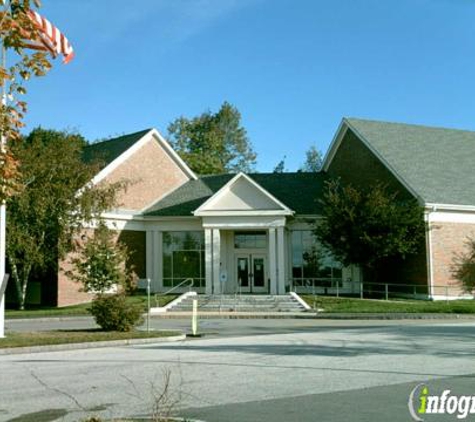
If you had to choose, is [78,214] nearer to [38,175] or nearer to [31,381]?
[38,175]

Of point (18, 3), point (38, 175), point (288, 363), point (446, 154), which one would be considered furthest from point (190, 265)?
point (18, 3)

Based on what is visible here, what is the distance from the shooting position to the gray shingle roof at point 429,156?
34.0m

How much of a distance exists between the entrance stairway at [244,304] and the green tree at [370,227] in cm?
364

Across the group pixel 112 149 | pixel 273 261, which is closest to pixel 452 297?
pixel 273 261

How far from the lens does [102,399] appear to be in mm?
8688

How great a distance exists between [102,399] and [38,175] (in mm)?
23706

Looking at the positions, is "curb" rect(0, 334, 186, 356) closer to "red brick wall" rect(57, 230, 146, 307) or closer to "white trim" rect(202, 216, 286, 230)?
"red brick wall" rect(57, 230, 146, 307)

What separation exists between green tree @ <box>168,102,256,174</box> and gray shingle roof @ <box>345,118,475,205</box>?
2975 cm

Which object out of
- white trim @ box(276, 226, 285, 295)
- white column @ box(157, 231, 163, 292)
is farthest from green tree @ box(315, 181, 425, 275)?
white column @ box(157, 231, 163, 292)

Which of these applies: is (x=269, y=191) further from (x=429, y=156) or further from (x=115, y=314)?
(x=115, y=314)

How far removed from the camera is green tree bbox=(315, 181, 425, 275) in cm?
3112

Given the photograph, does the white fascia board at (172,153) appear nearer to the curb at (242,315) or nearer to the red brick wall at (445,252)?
the curb at (242,315)

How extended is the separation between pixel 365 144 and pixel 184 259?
40.0ft
